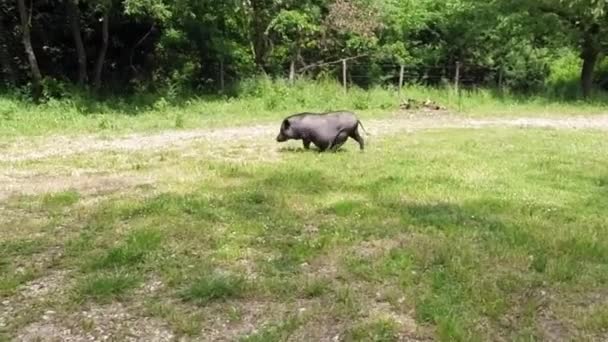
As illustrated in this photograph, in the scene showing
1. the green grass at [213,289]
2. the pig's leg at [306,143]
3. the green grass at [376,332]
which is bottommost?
the green grass at [376,332]

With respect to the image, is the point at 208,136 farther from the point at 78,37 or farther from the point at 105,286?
the point at 105,286

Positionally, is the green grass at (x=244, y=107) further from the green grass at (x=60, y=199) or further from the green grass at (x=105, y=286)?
the green grass at (x=105, y=286)

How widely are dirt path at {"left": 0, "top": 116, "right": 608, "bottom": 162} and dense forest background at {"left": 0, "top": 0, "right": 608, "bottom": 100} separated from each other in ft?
15.0

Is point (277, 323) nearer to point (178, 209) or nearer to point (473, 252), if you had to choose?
point (473, 252)

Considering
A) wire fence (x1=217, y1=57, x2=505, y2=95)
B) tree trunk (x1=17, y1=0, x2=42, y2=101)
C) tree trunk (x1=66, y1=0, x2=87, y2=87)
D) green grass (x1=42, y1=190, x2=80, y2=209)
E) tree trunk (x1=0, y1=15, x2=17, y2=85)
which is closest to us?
green grass (x1=42, y1=190, x2=80, y2=209)

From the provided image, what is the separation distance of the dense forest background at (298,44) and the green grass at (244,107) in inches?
34.1

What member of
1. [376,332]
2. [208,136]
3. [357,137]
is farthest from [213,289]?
[208,136]

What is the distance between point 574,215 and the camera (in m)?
6.78

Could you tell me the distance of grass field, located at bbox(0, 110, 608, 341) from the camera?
14.4ft

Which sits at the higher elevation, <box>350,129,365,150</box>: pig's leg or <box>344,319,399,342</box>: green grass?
<box>350,129,365,150</box>: pig's leg

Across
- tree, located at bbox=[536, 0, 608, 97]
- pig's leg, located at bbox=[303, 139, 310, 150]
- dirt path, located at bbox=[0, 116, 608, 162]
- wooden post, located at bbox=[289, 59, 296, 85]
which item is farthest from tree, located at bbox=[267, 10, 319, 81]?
pig's leg, located at bbox=[303, 139, 310, 150]

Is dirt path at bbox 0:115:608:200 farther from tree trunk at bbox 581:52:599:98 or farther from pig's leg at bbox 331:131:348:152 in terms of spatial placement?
tree trunk at bbox 581:52:599:98

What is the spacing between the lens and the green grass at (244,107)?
1427 centimetres

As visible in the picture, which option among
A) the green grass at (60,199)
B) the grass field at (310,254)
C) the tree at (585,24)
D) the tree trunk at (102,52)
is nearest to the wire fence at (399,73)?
the tree at (585,24)
